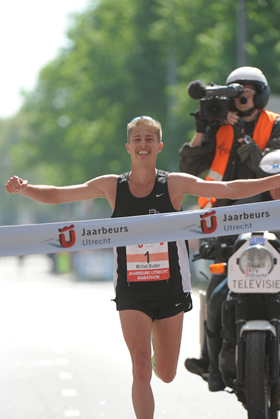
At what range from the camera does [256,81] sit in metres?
6.59

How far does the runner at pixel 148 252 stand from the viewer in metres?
4.77

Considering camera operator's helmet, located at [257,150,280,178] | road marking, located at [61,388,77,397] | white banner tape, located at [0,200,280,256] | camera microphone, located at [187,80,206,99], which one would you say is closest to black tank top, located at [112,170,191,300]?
white banner tape, located at [0,200,280,256]

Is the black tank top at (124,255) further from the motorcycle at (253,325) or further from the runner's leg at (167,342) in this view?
the motorcycle at (253,325)

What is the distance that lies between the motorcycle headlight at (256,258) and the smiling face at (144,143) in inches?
40.7

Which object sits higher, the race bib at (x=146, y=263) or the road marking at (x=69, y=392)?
the race bib at (x=146, y=263)

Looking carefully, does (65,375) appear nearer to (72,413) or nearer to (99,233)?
(72,413)

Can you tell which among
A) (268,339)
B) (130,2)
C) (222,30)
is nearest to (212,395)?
(268,339)

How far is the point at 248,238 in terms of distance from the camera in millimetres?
5469

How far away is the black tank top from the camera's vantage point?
4.83 m

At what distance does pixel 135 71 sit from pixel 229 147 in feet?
99.7


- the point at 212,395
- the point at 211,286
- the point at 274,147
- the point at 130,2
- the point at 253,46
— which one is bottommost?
the point at 212,395

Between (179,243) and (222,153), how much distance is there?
1.54 metres

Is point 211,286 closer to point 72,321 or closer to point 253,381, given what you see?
point 253,381

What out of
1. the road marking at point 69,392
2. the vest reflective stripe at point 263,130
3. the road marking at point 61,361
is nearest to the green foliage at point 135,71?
the road marking at point 61,361
